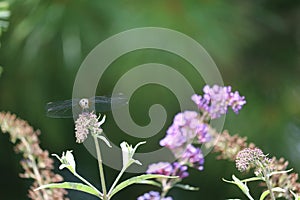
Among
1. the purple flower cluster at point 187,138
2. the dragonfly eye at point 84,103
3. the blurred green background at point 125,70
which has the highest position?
the blurred green background at point 125,70

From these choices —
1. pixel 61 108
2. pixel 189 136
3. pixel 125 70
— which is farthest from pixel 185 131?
pixel 125 70

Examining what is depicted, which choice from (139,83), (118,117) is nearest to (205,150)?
(118,117)

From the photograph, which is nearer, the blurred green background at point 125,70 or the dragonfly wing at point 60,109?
the dragonfly wing at point 60,109

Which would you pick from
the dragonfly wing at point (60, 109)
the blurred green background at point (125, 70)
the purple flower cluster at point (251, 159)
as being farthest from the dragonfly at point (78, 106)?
the blurred green background at point (125, 70)

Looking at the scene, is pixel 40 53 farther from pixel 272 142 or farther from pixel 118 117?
pixel 272 142

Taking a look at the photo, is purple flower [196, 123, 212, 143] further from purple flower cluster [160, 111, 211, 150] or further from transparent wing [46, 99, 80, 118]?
transparent wing [46, 99, 80, 118]

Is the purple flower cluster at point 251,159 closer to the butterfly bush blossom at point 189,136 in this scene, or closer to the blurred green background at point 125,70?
the butterfly bush blossom at point 189,136

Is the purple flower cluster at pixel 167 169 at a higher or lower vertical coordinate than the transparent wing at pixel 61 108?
lower

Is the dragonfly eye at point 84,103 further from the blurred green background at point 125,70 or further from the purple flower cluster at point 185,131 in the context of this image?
the blurred green background at point 125,70
